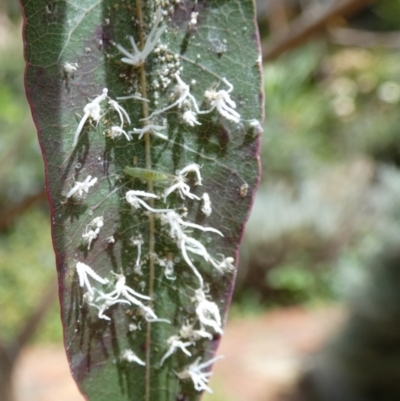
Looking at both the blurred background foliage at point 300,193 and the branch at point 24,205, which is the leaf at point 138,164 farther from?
the blurred background foliage at point 300,193

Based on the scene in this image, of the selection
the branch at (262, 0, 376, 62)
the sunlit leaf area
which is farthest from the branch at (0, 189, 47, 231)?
Result: the sunlit leaf area

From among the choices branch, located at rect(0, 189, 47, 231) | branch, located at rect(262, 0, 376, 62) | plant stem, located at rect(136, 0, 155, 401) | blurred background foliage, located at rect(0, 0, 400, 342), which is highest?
branch, located at rect(262, 0, 376, 62)

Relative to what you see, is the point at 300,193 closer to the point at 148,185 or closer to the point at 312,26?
the point at 312,26

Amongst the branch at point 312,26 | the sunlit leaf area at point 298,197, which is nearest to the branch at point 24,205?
the branch at point 312,26

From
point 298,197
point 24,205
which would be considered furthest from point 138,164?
point 298,197

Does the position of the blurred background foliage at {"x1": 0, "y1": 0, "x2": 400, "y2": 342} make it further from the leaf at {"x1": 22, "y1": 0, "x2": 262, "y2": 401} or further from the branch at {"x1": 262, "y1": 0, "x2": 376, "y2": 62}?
the leaf at {"x1": 22, "y1": 0, "x2": 262, "y2": 401}

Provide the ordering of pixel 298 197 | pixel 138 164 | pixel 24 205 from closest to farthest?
pixel 138 164 → pixel 24 205 → pixel 298 197

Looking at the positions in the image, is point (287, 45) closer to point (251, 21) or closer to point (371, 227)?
point (251, 21)
